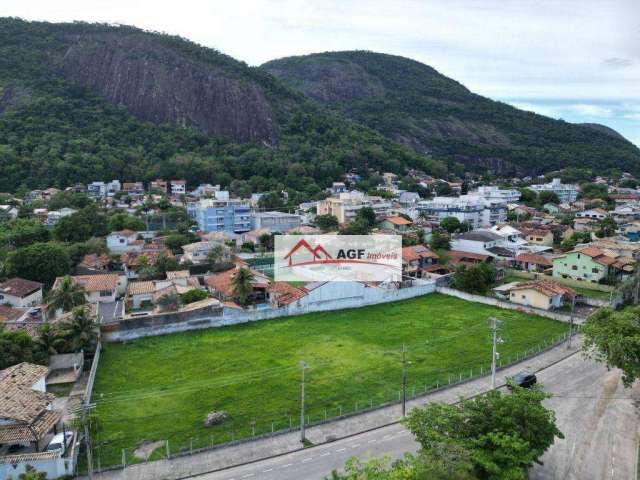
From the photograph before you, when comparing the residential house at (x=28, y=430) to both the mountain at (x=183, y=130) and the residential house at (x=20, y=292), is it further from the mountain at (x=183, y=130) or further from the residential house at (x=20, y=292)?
the mountain at (x=183, y=130)

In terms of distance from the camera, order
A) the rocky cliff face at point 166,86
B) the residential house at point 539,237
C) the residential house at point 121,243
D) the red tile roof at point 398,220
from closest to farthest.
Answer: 1. the residential house at point 121,243
2. the residential house at point 539,237
3. the red tile roof at point 398,220
4. the rocky cliff face at point 166,86

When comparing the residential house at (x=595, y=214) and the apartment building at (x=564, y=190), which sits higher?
the apartment building at (x=564, y=190)

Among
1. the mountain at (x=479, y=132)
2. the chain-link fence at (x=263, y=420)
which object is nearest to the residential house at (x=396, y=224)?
the chain-link fence at (x=263, y=420)

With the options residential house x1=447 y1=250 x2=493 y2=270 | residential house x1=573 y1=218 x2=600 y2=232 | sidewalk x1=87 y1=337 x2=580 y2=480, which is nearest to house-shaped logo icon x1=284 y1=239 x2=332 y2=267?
residential house x1=447 y1=250 x2=493 y2=270

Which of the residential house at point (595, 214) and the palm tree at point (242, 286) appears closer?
the palm tree at point (242, 286)

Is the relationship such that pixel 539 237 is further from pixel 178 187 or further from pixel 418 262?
pixel 178 187

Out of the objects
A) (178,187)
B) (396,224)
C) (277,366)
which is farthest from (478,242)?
(178,187)

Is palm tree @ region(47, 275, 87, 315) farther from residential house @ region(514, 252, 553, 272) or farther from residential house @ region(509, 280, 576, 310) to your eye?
residential house @ region(514, 252, 553, 272)
